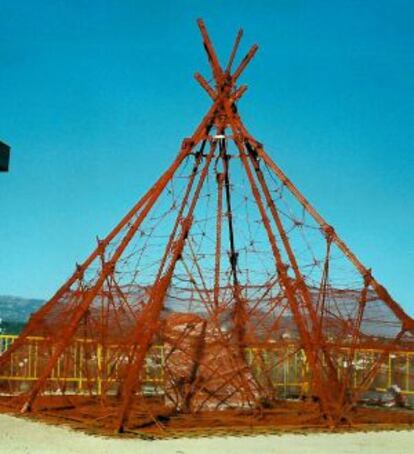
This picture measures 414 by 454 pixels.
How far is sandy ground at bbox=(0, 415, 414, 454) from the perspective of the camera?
10.1 m

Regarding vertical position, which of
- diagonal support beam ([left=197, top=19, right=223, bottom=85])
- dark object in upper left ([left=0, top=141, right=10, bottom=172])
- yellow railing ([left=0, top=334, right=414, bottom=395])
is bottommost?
yellow railing ([left=0, top=334, right=414, bottom=395])

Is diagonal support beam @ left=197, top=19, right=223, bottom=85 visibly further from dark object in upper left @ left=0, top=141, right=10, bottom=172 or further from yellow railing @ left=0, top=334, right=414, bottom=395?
dark object in upper left @ left=0, top=141, right=10, bottom=172

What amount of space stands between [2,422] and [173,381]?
3501 millimetres

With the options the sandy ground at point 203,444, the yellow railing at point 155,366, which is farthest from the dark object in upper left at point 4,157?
the yellow railing at point 155,366

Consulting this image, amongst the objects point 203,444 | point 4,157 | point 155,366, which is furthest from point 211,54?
point 4,157

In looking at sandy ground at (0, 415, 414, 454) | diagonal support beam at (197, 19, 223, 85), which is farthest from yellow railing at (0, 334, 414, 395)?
diagonal support beam at (197, 19, 223, 85)

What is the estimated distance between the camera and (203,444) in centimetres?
1073

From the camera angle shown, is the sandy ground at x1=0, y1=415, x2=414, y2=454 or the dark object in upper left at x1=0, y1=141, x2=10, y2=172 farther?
the sandy ground at x1=0, y1=415, x2=414, y2=454

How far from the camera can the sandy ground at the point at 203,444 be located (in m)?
10.1

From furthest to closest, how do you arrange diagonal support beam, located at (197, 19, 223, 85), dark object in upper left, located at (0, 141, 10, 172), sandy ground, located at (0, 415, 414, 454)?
diagonal support beam, located at (197, 19, 223, 85)
sandy ground, located at (0, 415, 414, 454)
dark object in upper left, located at (0, 141, 10, 172)

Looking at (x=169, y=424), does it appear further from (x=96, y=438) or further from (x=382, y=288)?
(x=382, y=288)

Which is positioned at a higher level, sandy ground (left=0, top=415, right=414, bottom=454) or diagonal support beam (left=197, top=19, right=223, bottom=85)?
diagonal support beam (left=197, top=19, right=223, bottom=85)

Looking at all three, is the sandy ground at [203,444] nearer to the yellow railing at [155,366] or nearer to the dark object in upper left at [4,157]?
the yellow railing at [155,366]

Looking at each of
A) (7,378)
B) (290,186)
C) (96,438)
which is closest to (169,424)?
(96,438)
